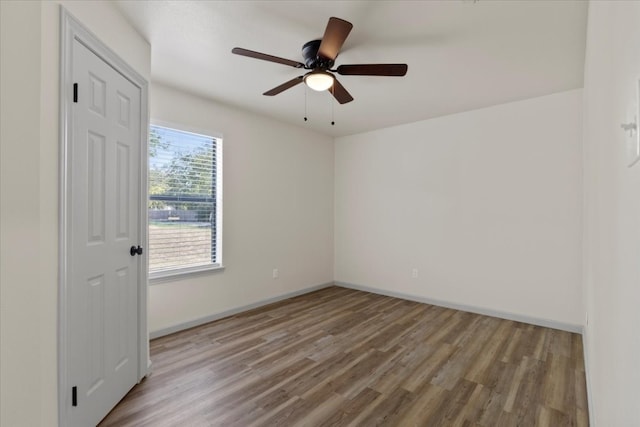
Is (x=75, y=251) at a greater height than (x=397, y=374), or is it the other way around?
(x=75, y=251)

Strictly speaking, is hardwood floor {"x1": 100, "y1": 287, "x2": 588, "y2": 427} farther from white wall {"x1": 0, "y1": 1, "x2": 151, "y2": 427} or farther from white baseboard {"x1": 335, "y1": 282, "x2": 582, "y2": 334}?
white wall {"x1": 0, "y1": 1, "x2": 151, "y2": 427}

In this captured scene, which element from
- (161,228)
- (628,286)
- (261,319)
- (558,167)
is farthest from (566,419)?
(161,228)

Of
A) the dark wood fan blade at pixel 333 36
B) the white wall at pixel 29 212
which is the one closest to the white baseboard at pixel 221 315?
the white wall at pixel 29 212

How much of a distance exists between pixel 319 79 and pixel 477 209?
8.99 feet

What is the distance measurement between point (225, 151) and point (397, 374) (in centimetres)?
303

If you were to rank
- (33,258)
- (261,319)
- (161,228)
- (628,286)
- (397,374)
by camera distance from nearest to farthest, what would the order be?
(628,286), (33,258), (397,374), (161,228), (261,319)

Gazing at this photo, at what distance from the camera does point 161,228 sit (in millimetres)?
3174

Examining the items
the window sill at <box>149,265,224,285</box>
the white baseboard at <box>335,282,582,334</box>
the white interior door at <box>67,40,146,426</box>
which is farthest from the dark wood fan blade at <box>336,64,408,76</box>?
the white baseboard at <box>335,282,582,334</box>

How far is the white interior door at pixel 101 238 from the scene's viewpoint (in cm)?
165

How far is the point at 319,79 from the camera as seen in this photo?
7.55ft

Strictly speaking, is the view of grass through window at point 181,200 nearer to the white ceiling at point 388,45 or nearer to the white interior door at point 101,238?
the white ceiling at point 388,45

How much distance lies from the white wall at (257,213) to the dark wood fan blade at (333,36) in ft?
6.49

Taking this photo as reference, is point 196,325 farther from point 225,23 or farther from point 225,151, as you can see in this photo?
point 225,23

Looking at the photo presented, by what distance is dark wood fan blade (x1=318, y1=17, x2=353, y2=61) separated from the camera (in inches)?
69.1
